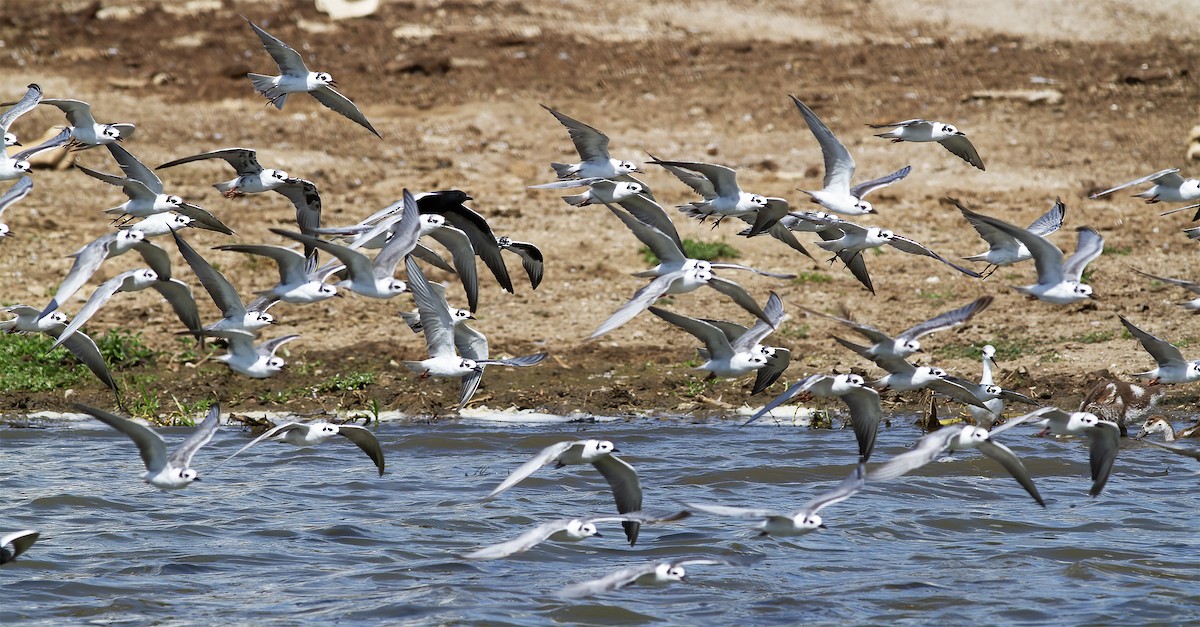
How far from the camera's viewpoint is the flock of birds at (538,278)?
A: 9320 mm

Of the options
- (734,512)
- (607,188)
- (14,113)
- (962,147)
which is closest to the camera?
(734,512)

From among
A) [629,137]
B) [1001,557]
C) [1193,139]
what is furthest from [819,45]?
[1001,557]

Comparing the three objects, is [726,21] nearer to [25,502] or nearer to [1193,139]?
[1193,139]

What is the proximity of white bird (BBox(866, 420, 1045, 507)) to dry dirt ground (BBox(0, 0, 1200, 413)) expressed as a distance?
3.48 m

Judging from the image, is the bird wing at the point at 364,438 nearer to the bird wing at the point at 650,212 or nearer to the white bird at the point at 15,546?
the white bird at the point at 15,546

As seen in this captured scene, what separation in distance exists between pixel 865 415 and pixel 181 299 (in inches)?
208

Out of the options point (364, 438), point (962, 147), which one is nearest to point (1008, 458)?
point (962, 147)

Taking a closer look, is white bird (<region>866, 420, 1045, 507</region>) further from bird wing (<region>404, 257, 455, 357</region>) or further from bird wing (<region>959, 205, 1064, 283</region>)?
bird wing (<region>404, 257, 455, 357</region>)

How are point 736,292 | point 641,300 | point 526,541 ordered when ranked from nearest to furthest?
point 526,541 < point 641,300 < point 736,292

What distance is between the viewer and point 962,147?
12.4m

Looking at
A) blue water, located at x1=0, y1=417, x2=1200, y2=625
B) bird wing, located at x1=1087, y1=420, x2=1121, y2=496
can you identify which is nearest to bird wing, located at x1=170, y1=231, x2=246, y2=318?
blue water, located at x1=0, y1=417, x2=1200, y2=625

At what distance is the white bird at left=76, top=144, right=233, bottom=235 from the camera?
10719 mm

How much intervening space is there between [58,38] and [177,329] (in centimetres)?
1289

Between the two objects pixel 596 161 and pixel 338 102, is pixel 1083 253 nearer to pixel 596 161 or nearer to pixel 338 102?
pixel 596 161
